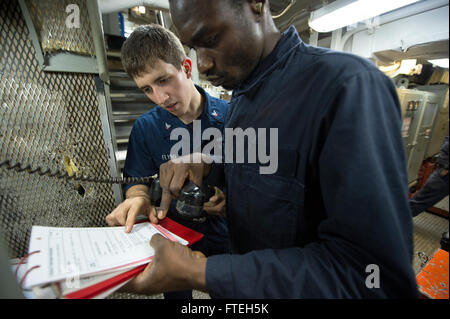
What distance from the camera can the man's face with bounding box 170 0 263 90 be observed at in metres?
0.61

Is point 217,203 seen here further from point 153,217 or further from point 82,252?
point 82,252

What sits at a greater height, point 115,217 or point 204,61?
point 204,61

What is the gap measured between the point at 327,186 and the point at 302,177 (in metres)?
0.10

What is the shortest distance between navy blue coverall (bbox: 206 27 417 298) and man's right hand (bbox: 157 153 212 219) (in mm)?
359

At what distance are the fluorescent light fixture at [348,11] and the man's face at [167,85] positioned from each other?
3.60 feet

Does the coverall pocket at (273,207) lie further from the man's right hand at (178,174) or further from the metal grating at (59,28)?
the metal grating at (59,28)

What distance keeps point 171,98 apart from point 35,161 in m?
0.80

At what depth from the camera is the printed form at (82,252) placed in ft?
1.70

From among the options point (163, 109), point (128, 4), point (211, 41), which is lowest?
point (163, 109)

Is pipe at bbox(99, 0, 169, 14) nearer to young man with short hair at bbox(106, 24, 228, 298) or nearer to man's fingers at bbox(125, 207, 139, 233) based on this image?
young man with short hair at bbox(106, 24, 228, 298)

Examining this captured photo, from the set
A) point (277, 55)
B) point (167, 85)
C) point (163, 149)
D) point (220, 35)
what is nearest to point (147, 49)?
point (167, 85)

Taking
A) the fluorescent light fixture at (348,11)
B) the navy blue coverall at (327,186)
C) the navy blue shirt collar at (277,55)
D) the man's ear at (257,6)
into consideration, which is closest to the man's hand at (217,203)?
the navy blue coverall at (327,186)

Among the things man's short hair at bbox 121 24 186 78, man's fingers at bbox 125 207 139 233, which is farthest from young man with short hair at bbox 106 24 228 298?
man's fingers at bbox 125 207 139 233

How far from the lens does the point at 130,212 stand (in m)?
0.89
